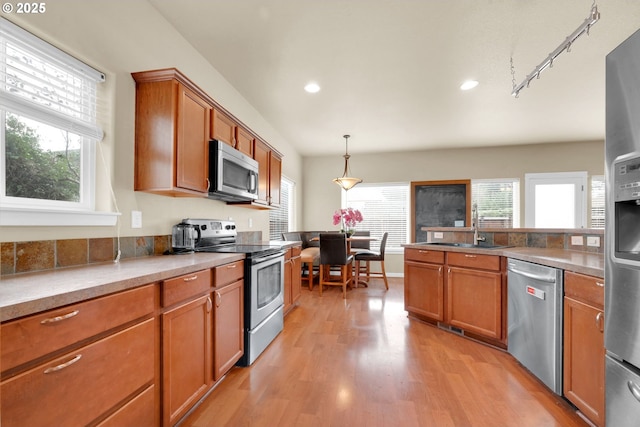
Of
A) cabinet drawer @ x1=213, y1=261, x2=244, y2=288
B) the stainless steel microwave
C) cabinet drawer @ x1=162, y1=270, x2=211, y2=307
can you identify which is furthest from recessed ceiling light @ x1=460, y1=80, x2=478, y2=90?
cabinet drawer @ x1=162, y1=270, x2=211, y2=307

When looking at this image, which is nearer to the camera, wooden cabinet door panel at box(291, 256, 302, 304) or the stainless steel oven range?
the stainless steel oven range

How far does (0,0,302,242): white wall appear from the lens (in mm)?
1365

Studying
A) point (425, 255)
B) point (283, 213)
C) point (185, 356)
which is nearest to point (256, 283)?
point (185, 356)

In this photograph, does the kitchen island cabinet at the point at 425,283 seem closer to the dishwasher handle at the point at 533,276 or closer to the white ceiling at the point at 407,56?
the dishwasher handle at the point at 533,276

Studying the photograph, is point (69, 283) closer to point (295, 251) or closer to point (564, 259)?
point (295, 251)

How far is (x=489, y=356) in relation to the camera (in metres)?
2.28

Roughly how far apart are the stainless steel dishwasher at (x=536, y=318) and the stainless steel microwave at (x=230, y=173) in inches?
95.0

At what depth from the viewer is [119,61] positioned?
5.61 ft

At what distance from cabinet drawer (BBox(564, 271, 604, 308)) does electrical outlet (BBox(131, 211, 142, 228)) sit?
9.05 ft

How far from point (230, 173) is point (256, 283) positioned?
97 cm

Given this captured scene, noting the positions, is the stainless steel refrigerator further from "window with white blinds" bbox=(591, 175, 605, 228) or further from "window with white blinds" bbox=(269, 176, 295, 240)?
"window with white blinds" bbox=(591, 175, 605, 228)

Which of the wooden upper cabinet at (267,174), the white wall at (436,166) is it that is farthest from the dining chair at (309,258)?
the wooden upper cabinet at (267,174)

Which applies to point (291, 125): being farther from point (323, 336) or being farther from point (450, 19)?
point (323, 336)

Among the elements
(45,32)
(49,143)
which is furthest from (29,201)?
(45,32)
